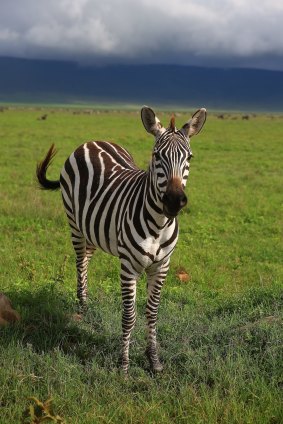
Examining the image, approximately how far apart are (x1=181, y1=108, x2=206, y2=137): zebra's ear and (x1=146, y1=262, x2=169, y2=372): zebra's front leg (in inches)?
52.5

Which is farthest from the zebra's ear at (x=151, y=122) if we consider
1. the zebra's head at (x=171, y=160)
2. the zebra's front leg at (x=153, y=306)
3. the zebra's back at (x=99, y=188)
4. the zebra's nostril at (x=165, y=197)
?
the zebra's front leg at (x=153, y=306)

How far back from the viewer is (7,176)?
17.2 m

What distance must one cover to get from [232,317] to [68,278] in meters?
3.08

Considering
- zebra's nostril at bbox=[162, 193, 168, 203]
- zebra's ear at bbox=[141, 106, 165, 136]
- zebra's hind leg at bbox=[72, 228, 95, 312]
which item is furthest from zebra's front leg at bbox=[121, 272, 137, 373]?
zebra's hind leg at bbox=[72, 228, 95, 312]

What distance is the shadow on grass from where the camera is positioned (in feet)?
17.8

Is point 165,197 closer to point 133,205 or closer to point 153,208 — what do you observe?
point 153,208

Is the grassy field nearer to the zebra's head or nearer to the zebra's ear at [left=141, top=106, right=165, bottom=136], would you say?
the zebra's head

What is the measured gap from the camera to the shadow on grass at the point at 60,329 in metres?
5.43

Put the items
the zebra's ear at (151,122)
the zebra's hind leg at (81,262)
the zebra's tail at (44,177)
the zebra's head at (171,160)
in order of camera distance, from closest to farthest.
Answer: the zebra's head at (171,160), the zebra's ear at (151,122), the zebra's hind leg at (81,262), the zebra's tail at (44,177)

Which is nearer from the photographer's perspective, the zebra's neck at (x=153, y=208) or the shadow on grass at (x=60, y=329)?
the zebra's neck at (x=153, y=208)

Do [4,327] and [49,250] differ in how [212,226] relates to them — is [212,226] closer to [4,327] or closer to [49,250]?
[49,250]

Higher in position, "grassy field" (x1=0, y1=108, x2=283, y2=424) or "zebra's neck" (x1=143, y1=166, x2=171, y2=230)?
"zebra's neck" (x1=143, y1=166, x2=171, y2=230)

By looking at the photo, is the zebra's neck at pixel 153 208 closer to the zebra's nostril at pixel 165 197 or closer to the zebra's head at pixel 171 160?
the zebra's head at pixel 171 160

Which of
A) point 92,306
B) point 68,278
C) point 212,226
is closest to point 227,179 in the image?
point 212,226
